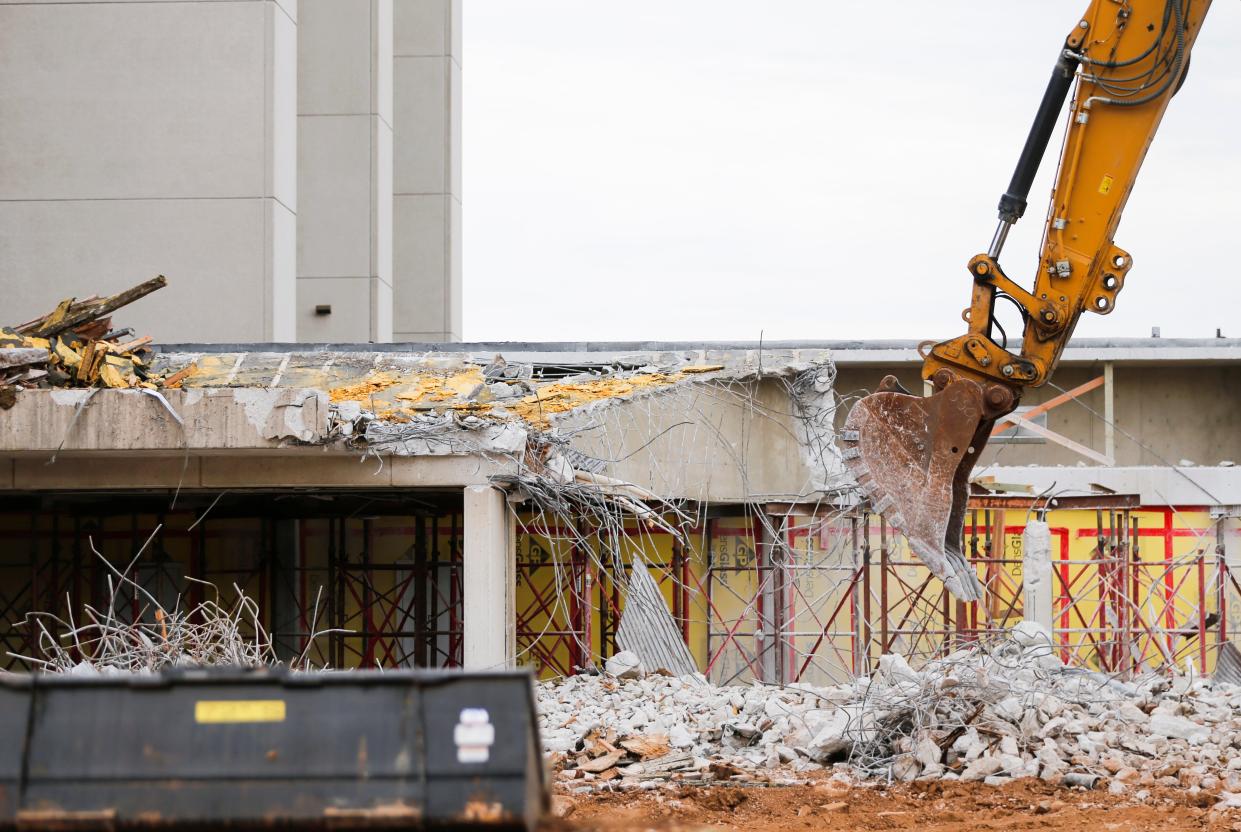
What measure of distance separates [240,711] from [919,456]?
21.3ft

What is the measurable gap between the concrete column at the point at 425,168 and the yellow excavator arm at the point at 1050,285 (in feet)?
92.7

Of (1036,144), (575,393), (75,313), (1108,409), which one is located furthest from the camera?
(1108,409)

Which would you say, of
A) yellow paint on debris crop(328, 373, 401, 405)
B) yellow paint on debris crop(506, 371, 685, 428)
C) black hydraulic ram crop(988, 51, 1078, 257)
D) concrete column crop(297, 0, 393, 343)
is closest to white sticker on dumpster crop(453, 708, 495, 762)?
black hydraulic ram crop(988, 51, 1078, 257)

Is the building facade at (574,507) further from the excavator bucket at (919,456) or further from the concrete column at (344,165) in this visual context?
the concrete column at (344,165)

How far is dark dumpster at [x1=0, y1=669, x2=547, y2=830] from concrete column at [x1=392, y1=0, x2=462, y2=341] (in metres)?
33.3

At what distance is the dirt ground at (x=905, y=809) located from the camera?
10719 millimetres

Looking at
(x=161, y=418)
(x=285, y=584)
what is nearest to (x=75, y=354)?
(x=161, y=418)

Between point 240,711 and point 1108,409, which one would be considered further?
point 1108,409

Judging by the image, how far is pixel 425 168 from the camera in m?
39.0

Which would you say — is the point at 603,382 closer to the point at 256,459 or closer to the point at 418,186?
the point at 256,459

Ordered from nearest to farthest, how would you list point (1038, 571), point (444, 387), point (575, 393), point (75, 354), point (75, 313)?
point (75, 354) < point (75, 313) < point (444, 387) < point (575, 393) < point (1038, 571)

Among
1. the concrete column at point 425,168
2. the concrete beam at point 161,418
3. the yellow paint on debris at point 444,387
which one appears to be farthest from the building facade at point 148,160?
the concrete column at point 425,168

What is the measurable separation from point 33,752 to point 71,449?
984 cm

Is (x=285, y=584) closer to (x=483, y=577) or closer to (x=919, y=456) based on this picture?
(x=483, y=577)
